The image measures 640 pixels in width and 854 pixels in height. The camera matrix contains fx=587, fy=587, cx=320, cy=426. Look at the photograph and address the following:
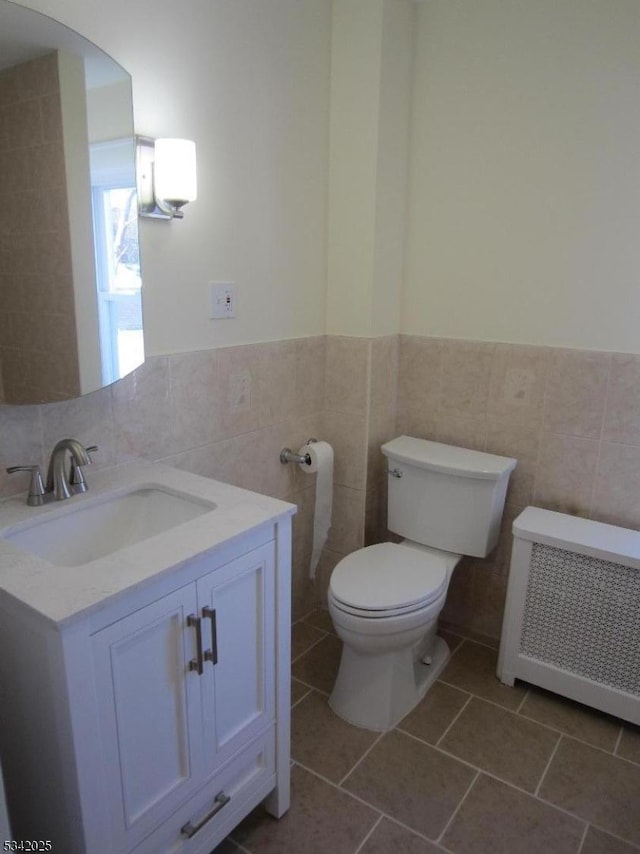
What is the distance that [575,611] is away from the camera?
78.5 inches

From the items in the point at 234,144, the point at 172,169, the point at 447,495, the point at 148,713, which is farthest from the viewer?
the point at 447,495

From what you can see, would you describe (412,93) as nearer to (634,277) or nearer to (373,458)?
(634,277)

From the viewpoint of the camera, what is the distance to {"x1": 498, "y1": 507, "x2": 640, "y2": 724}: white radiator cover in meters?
1.90

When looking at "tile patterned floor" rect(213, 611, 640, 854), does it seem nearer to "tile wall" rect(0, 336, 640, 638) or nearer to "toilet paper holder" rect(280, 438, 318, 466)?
"tile wall" rect(0, 336, 640, 638)

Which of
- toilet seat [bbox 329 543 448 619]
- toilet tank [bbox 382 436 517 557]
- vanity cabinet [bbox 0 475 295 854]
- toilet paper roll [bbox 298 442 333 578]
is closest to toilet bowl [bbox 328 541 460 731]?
toilet seat [bbox 329 543 448 619]

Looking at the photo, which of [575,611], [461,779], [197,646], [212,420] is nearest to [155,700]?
[197,646]

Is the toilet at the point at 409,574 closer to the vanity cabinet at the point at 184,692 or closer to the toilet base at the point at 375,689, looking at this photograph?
the toilet base at the point at 375,689

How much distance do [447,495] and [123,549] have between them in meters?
1.34

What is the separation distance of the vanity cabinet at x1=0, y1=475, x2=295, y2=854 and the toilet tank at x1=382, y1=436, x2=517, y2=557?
3.00 ft

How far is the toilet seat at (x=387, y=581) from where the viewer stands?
184 cm

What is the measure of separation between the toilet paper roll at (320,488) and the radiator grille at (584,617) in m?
0.80

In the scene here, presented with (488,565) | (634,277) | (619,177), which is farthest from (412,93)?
(488,565)

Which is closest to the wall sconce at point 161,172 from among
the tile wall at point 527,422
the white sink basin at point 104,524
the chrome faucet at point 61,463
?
the chrome faucet at point 61,463

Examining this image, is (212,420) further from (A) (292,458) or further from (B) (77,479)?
(B) (77,479)
